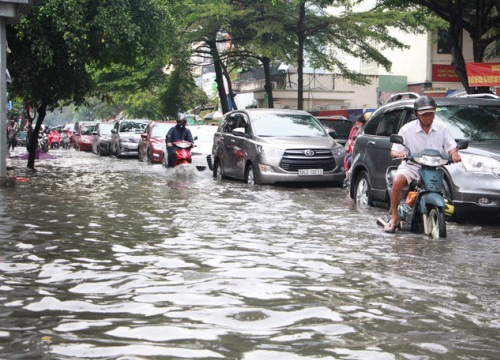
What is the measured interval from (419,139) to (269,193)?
6.89 meters

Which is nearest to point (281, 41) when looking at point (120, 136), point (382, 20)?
point (382, 20)

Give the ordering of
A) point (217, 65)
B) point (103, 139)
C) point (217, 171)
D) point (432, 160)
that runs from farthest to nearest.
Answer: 1. point (103, 139)
2. point (217, 65)
3. point (217, 171)
4. point (432, 160)

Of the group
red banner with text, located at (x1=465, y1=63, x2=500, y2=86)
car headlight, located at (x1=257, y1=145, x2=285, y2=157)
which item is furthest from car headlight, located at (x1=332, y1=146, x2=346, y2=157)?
red banner with text, located at (x1=465, y1=63, x2=500, y2=86)

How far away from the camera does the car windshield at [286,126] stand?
19.6 metres

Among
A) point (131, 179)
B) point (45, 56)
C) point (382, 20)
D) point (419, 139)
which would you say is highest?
point (382, 20)

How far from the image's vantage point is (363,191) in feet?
45.8

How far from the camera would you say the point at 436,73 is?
3544cm

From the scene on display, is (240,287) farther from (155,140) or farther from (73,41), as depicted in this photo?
(155,140)

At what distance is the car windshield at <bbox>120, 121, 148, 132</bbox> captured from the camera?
41.5 m

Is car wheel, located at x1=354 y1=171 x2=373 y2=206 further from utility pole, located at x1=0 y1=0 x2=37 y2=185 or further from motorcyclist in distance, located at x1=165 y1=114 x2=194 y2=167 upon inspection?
motorcyclist in distance, located at x1=165 y1=114 x2=194 y2=167

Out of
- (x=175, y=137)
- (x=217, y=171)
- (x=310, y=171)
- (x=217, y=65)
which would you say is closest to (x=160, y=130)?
(x=217, y=65)

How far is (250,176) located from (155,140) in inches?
569

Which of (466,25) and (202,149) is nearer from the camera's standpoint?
(466,25)

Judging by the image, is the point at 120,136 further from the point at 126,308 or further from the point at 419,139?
the point at 126,308
